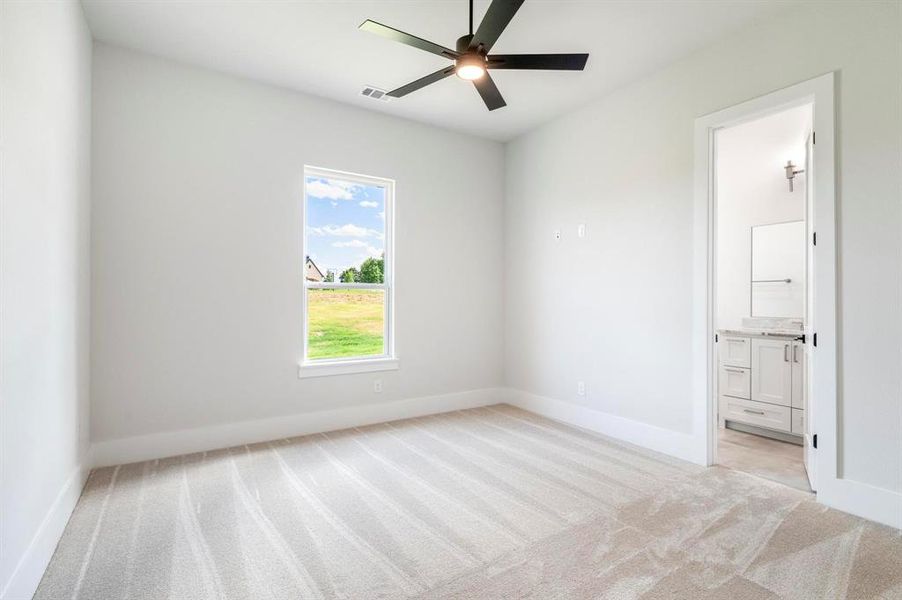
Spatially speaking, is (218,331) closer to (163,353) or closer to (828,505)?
(163,353)

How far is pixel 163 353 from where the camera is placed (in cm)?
338

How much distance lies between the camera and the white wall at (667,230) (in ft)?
7.98

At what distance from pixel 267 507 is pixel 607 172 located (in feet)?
12.4

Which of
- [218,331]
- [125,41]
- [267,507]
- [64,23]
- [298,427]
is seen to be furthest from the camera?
[298,427]

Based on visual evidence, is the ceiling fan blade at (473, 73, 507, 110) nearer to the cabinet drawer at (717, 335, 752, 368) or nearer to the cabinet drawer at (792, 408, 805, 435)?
the cabinet drawer at (717, 335, 752, 368)

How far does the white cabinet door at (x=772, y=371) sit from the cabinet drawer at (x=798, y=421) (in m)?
0.08

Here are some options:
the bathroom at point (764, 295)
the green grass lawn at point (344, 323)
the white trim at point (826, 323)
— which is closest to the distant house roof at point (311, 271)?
the green grass lawn at point (344, 323)

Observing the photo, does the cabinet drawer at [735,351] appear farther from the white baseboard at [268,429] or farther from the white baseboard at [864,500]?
the white baseboard at [268,429]

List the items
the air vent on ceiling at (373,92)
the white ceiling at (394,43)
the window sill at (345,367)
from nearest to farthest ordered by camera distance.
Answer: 1. the white ceiling at (394,43)
2. the air vent on ceiling at (373,92)
3. the window sill at (345,367)

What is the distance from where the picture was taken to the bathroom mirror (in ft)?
15.0

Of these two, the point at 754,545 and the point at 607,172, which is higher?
the point at 607,172

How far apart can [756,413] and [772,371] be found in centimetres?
43

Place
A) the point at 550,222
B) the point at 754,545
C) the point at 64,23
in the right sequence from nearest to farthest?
1. the point at 754,545
2. the point at 64,23
3. the point at 550,222

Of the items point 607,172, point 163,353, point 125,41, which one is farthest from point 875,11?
point 163,353
